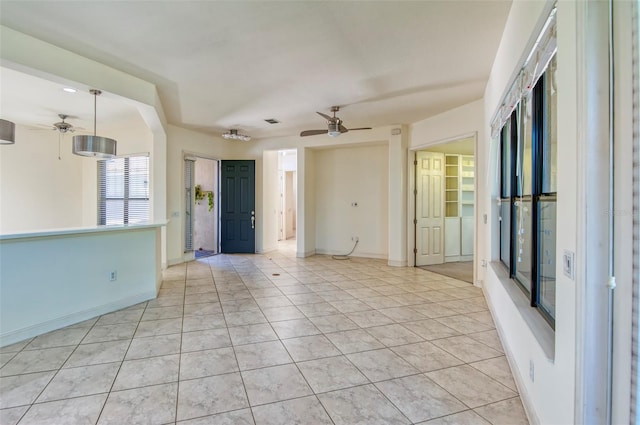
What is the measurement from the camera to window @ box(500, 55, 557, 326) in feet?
6.04

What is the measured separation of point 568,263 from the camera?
4.24 feet

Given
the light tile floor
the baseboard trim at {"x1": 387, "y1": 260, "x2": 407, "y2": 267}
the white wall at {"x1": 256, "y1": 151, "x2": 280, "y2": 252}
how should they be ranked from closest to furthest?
1. the light tile floor
2. the baseboard trim at {"x1": 387, "y1": 260, "x2": 407, "y2": 267}
3. the white wall at {"x1": 256, "y1": 151, "x2": 280, "y2": 252}

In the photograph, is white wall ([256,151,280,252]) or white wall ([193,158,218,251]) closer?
white wall ([256,151,280,252])

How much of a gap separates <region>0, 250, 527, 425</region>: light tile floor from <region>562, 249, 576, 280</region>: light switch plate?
1097 mm

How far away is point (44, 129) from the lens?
20.9ft

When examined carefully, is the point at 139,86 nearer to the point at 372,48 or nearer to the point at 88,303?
the point at 88,303

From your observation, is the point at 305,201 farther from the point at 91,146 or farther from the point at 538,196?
the point at 538,196

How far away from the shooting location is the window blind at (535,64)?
1661 millimetres

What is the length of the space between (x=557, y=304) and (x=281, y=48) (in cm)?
305

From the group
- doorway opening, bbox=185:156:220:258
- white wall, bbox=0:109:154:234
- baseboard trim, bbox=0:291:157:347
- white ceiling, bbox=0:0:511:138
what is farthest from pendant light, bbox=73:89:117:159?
doorway opening, bbox=185:156:220:258

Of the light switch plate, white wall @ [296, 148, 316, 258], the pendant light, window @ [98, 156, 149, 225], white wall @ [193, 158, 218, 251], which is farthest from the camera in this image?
white wall @ [193, 158, 218, 251]

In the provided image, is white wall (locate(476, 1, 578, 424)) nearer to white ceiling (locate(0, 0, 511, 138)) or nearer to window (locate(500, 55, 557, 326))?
window (locate(500, 55, 557, 326))

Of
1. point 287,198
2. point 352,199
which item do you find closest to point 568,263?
point 352,199

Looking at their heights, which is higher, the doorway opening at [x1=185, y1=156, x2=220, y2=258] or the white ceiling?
the white ceiling
